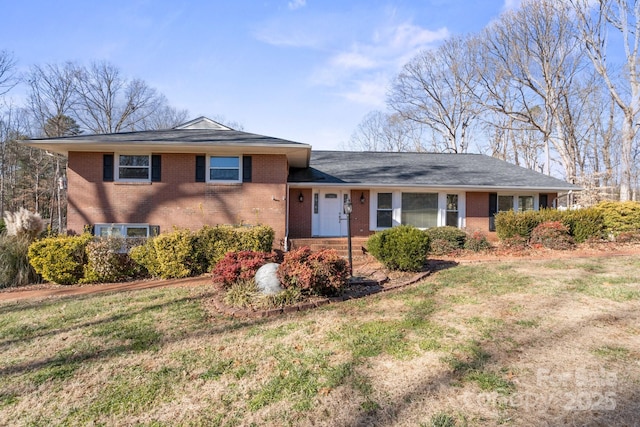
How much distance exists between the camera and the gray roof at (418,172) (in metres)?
13.2

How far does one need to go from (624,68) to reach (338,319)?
24342 mm

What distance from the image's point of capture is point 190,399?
2.91m

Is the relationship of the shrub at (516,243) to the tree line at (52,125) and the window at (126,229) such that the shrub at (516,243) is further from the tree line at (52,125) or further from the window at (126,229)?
the tree line at (52,125)

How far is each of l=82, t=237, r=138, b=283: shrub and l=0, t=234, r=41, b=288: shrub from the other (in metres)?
1.42

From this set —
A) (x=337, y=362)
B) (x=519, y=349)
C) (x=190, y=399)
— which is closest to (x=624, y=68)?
(x=519, y=349)

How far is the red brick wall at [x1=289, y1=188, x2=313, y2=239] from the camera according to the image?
43.5 feet

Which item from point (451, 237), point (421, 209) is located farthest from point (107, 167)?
point (421, 209)

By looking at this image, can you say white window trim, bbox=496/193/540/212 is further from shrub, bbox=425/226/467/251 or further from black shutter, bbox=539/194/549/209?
shrub, bbox=425/226/467/251

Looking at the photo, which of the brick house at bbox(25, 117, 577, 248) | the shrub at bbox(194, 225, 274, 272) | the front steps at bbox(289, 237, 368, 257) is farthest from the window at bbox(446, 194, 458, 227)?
the shrub at bbox(194, 225, 274, 272)

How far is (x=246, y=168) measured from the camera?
11375 millimetres

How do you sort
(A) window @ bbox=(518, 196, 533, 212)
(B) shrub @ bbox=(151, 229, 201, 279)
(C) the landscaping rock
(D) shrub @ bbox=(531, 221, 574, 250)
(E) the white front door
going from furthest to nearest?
(A) window @ bbox=(518, 196, 533, 212)
(E) the white front door
(D) shrub @ bbox=(531, 221, 574, 250)
(B) shrub @ bbox=(151, 229, 201, 279)
(C) the landscaping rock

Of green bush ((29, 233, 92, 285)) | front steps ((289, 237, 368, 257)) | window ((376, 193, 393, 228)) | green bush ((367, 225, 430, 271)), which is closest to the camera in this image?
green bush ((367, 225, 430, 271))

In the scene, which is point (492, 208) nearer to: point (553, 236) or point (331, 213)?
point (553, 236)

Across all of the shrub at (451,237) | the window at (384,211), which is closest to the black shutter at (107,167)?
the window at (384,211)
